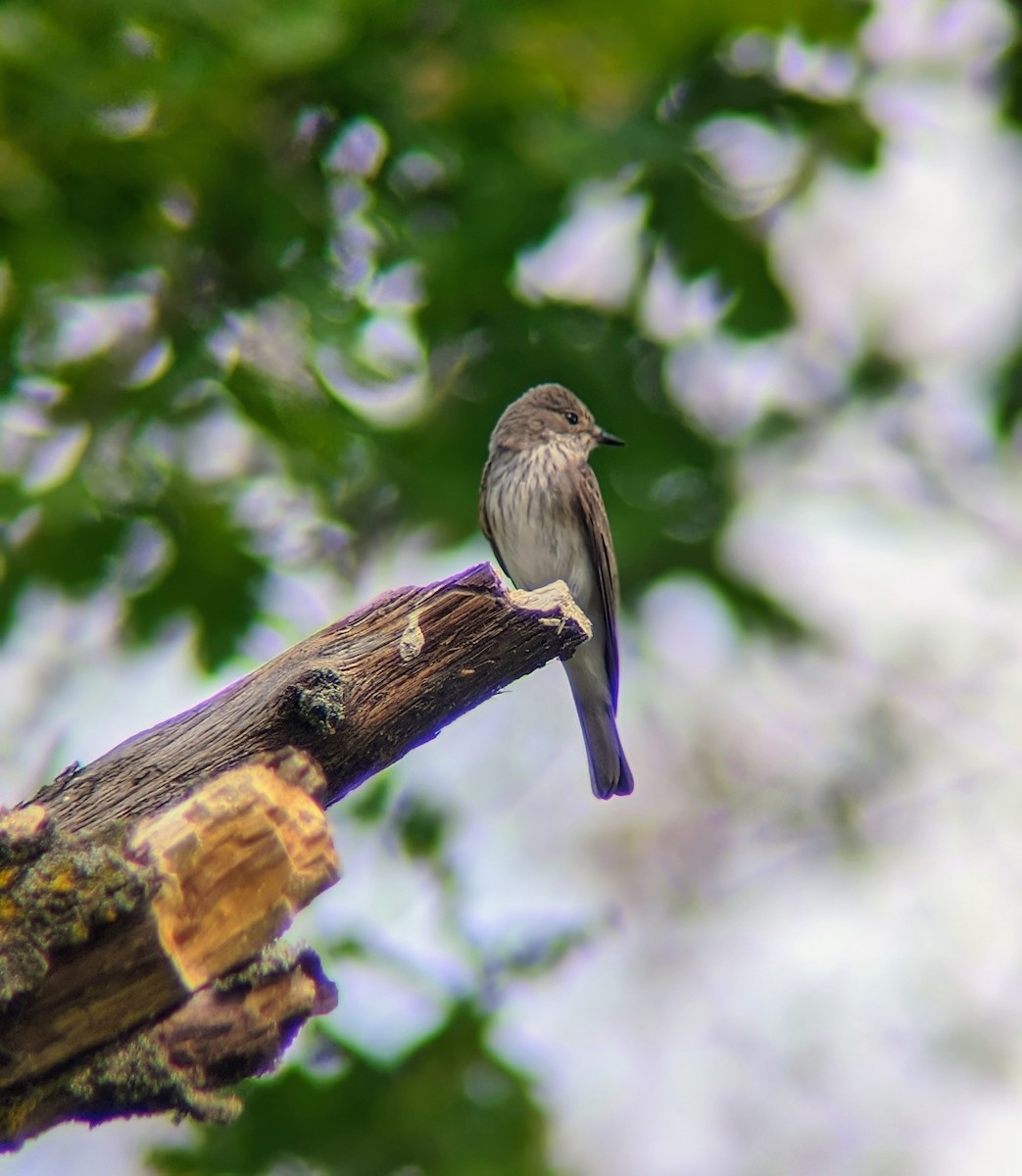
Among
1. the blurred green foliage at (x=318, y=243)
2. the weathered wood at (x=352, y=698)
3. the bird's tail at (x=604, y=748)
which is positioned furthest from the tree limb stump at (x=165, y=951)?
the bird's tail at (x=604, y=748)

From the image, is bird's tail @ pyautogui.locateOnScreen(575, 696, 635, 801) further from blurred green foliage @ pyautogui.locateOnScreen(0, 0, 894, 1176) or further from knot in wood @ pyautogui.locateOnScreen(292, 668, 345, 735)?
knot in wood @ pyautogui.locateOnScreen(292, 668, 345, 735)

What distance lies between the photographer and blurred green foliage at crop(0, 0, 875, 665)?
5.02 meters

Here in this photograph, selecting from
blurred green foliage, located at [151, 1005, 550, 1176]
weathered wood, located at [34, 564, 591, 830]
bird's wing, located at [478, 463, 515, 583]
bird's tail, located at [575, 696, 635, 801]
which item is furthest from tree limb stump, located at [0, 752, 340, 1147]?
bird's wing, located at [478, 463, 515, 583]

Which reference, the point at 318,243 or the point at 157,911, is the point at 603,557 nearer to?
the point at 318,243

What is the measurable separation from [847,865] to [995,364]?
13.2ft

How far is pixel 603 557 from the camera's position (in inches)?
248

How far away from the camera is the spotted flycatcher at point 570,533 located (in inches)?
251

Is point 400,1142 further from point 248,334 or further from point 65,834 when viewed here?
point 65,834

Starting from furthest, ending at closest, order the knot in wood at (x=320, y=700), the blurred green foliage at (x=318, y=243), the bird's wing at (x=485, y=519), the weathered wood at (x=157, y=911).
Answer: the bird's wing at (x=485, y=519) < the blurred green foliage at (x=318, y=243) < the knot in wood at (x=320, y=700) < the weathered wood at (x=157, y=911)

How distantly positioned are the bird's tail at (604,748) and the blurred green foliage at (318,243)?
2.24ft

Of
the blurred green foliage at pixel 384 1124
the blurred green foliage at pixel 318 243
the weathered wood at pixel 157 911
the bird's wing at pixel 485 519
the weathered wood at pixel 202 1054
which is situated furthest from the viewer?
the bird's wing at pixel 485 519

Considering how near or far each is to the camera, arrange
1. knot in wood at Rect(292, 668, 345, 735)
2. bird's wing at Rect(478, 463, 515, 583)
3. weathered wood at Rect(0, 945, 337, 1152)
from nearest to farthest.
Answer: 1. weathered wood at Rect(0, 945, 337, 1152)
2. knot in wood at Rect(292, 668, 345, 735)
3. bird's wing at Rect(478, 463, 515, 583)

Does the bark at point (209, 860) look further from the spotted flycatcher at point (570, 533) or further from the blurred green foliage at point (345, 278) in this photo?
the spotted flycatcher at point (570, 533)

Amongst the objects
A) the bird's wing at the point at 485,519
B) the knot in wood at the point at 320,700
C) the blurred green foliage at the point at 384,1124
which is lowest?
the blurred green foliage at the point at 384,1124
